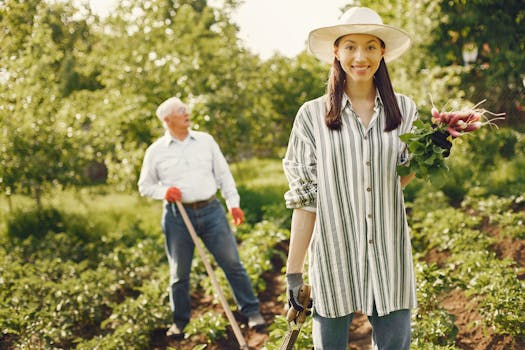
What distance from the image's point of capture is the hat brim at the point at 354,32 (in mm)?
2170

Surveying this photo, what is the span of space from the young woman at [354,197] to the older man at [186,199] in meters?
2.17

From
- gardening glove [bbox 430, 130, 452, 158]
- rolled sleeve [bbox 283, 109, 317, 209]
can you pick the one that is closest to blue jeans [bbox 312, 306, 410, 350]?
rolled sleeve [bbox 283, 109, 317, 209]

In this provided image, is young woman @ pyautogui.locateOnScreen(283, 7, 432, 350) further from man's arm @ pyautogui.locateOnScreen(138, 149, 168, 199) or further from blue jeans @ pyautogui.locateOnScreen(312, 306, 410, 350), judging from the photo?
man's arm @ pyautogui.locateOnScreen(138, 149, 168, 199)

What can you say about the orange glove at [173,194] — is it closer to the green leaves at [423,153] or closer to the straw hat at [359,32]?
the straw hat at [359,32]

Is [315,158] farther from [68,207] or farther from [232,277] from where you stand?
[68,207]

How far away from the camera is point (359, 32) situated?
2.18m

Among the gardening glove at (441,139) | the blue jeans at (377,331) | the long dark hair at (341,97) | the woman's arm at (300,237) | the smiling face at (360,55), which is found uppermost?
the smiling face at (360,55)

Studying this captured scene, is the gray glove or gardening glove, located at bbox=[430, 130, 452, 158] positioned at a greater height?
gardening glove, located at bbox=[430, 130, 452, 158]

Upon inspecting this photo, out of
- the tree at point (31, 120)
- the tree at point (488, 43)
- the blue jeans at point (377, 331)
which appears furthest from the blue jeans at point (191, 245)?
the tree at point (488, 43)

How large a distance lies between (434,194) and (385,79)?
5.07 meters

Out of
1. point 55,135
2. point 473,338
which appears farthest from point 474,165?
point 55,135

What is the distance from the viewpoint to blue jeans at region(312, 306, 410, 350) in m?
2.19

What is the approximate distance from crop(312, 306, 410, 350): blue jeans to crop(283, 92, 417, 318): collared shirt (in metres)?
0.06

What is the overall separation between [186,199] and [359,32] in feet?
8.21
